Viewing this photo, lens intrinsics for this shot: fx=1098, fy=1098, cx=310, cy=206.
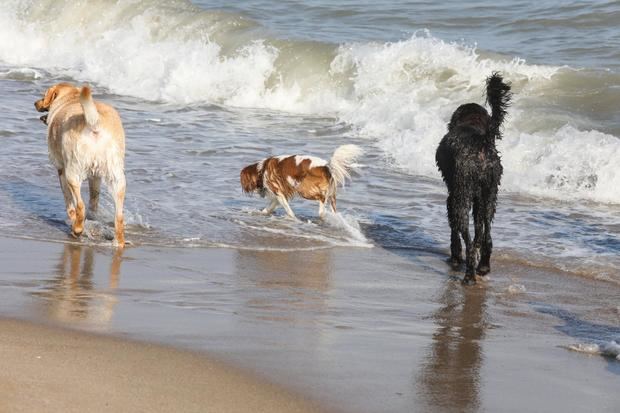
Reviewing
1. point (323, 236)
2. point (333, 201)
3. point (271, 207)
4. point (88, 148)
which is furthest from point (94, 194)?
point (333, 201)

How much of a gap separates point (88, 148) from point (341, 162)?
2245 mm

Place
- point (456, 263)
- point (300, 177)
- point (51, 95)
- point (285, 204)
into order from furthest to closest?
point (285, 204) → point (300, 177) → point (51, 95) → point (456, 263)

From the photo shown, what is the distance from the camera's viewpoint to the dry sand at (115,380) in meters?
4.53

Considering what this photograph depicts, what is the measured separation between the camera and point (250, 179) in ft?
32.0

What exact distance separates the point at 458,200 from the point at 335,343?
2.51m

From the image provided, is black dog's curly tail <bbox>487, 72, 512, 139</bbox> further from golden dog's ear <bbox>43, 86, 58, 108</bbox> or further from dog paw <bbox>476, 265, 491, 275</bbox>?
golden dog's ear <bbox>43, 86, 58, 108</bbox>

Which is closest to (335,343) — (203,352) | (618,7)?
(203,352)

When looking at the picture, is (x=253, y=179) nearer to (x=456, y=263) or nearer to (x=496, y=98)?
(x=456, y=263)

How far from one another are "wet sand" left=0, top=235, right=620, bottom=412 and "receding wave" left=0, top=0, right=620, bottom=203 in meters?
3.83

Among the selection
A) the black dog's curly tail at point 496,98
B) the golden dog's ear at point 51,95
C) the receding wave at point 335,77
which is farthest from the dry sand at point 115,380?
the receding wave at point 335,77

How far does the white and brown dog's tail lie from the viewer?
9.20 meters

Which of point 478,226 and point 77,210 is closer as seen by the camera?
point 478,226

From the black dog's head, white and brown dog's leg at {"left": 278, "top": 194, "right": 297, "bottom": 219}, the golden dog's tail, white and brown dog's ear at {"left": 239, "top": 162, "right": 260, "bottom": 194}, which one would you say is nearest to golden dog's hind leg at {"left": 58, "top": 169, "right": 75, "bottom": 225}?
the golden dog's tail

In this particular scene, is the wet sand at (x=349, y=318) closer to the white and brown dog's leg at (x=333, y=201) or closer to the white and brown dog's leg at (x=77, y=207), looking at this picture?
the white and brown dog's leg at (x=77, y=207)
